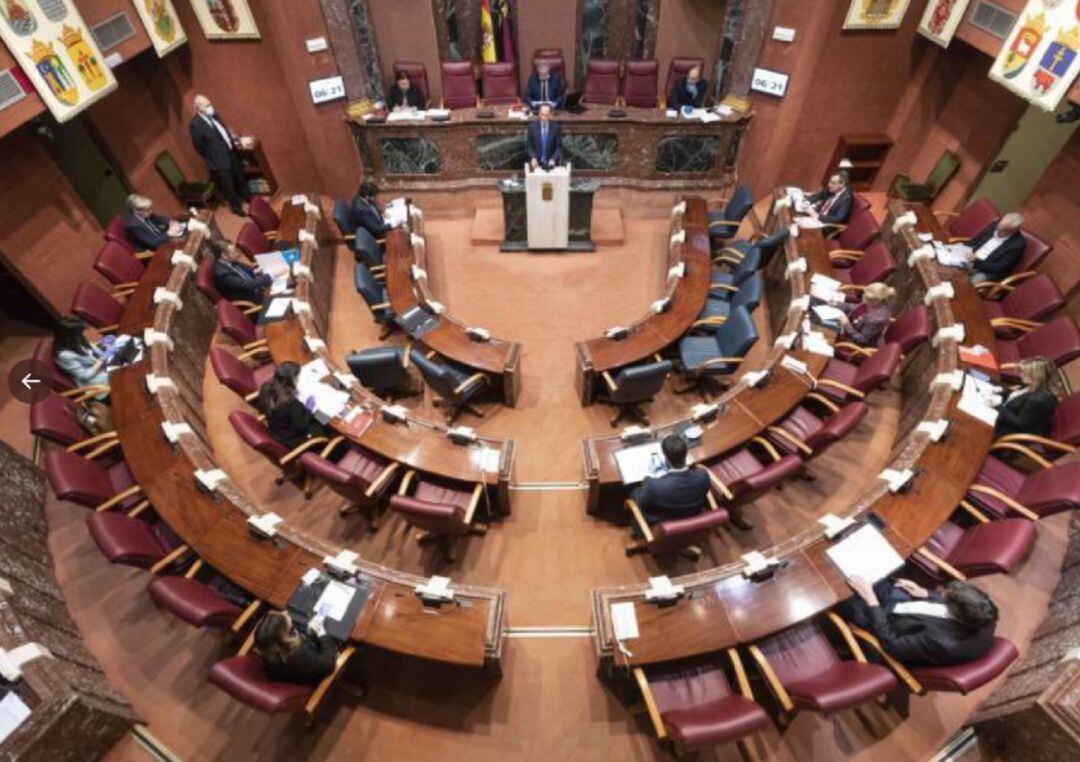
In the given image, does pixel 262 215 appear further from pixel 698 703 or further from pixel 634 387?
pixel 698 703

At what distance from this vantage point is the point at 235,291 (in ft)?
20.6

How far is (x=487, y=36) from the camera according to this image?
9016 mm

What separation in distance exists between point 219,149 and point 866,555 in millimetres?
8812

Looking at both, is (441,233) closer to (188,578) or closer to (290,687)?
(188,578)

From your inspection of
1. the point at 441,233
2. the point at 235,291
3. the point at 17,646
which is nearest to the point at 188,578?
the point at 17,646

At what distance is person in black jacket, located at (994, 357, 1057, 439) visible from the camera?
175 inches

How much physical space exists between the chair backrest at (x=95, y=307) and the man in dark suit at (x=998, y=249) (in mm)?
9123

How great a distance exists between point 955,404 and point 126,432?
6.78 metres

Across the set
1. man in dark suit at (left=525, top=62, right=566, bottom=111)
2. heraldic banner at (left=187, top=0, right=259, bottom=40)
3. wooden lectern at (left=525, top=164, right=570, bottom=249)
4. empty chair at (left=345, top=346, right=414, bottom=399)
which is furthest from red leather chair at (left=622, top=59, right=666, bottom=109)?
empty chair at (left=345, top=346, right=414, bottom=399)

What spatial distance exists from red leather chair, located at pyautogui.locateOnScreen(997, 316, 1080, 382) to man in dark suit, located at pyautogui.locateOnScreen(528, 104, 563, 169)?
557 cm

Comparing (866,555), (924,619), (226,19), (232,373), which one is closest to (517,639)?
(866,555)

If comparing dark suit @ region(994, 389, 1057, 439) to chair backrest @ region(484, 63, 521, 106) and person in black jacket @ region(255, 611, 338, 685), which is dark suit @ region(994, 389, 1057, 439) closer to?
person in black jacket @ region(255, 611, 338, 685)

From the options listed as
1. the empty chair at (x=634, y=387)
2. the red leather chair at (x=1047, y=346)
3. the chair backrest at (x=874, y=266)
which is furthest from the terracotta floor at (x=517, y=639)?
the chair backrest at (x=874, y=266)

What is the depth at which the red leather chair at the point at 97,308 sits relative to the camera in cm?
577
